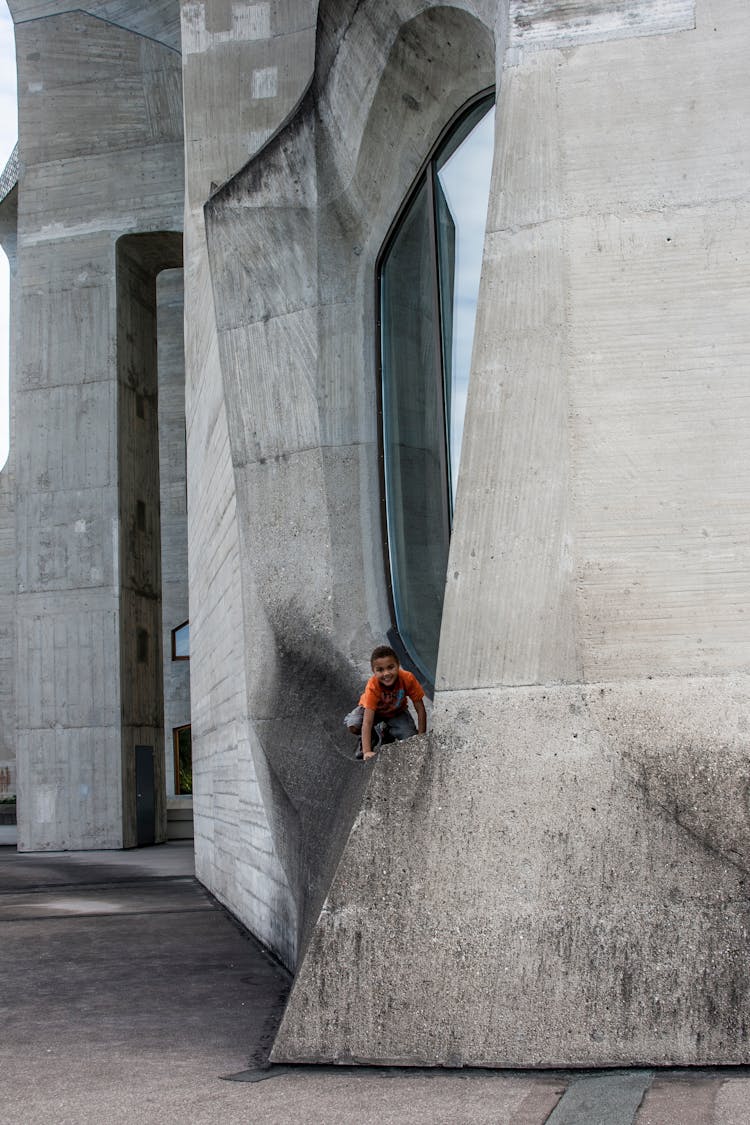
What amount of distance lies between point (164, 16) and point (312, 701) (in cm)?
1659

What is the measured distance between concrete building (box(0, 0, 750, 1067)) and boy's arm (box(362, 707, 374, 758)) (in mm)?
175

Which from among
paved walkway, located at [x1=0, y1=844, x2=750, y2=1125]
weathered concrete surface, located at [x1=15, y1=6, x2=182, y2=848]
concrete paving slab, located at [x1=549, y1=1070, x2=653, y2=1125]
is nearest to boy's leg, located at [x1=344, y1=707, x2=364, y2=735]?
paved walkway, located at [x1=0, y1=844, x2=750, y2=1125]

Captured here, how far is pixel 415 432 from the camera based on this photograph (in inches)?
366

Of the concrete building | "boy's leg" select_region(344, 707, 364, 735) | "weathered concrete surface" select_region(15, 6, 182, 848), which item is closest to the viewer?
the concrete building

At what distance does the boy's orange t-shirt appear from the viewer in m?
6.17

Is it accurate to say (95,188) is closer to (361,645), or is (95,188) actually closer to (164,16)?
(164,16)

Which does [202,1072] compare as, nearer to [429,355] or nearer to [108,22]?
[429,355]

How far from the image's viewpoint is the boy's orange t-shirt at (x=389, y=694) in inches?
243

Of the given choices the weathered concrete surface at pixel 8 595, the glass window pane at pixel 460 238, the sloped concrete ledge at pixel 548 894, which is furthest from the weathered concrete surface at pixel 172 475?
the sloped concrete ledge at pixel 548 894

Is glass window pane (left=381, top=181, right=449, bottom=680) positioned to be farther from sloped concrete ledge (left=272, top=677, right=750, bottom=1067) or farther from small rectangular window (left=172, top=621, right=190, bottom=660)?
small rectangular window (left=172, top=621, right=190, bottom=660)

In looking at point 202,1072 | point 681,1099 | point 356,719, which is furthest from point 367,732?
point 681,1099

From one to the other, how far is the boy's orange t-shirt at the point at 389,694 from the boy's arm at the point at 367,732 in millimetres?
41

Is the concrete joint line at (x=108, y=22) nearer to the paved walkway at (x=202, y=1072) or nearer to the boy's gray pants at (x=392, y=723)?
the paved walkway at (x=202, y=1072)

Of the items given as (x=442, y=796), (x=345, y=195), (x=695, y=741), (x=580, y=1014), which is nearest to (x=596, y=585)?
(x=695, y=741)
